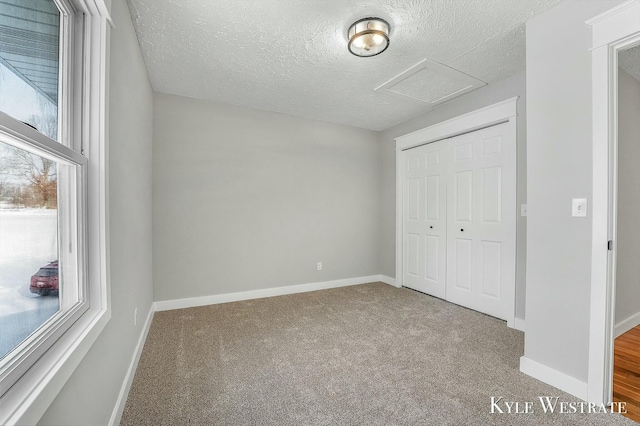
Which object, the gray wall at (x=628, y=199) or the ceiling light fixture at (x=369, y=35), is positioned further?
the gray wall at (x=628, y=199)

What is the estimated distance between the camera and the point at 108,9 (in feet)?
4.50

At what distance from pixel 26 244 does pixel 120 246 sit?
0.82 metres

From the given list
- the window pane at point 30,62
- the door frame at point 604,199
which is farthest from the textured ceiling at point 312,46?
the window pane at point 30,62

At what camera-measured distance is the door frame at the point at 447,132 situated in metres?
2.79

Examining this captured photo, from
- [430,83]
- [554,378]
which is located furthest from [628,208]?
[430,83]

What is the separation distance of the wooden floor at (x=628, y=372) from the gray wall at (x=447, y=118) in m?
0.68

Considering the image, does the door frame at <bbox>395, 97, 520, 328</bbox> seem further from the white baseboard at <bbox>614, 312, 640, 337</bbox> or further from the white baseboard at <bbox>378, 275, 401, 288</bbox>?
the white baseboard at <bbox>614, 312, 640, 337</bbox>

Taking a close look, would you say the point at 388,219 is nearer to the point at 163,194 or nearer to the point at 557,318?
the point at 557,318

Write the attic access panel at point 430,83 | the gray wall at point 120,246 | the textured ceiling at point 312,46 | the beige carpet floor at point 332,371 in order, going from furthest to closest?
the attic access panel at point 430,83, the textured ceiling at point 312,46, the beige carpet floor at point 332,371, the gray wall at point 120,246

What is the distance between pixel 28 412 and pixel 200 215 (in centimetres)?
279

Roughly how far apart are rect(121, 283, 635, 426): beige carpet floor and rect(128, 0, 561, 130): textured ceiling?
8.05ft

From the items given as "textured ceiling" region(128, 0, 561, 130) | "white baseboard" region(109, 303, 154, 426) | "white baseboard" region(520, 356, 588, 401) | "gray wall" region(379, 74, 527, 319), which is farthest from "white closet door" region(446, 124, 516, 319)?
"white baseboard" region(109, 303, 154, 426)

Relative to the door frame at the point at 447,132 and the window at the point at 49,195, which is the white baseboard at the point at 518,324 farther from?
the window at the point at 49,195

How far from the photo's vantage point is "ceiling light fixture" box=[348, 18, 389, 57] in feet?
6.46
